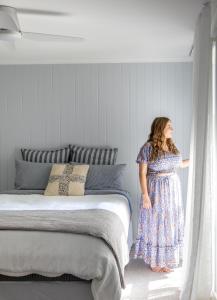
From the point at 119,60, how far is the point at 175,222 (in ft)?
6.92

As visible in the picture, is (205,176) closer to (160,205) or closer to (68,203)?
(160,205)

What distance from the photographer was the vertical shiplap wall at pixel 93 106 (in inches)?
208

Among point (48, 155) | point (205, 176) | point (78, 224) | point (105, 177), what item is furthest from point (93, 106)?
point (205, 176)

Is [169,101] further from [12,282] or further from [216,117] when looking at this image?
[12,282]

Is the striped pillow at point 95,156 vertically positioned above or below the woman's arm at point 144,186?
above

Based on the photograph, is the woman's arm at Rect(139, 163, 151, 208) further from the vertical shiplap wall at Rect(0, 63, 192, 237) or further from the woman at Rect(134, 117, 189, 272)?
the vertical shiplap wall at Rect(0, 63, 192, 237)

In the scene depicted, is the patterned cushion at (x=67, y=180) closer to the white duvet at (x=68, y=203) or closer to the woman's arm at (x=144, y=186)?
the white duvet at (x=68, y=203)

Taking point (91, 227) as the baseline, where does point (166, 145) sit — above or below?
above

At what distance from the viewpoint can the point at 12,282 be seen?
10.0 feet

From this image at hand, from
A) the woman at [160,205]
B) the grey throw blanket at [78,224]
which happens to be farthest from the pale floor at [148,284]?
the grey throw blanket at [78,224]

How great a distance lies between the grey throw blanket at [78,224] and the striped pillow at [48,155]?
1.62 m

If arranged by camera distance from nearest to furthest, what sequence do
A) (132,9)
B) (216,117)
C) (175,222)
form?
(216,117) < (132,9) < (175,222)

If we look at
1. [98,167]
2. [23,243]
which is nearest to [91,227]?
[23,243]

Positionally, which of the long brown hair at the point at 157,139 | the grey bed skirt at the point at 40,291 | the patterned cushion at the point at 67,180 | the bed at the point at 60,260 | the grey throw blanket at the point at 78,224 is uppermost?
the long brown hair at the point at 157,139
